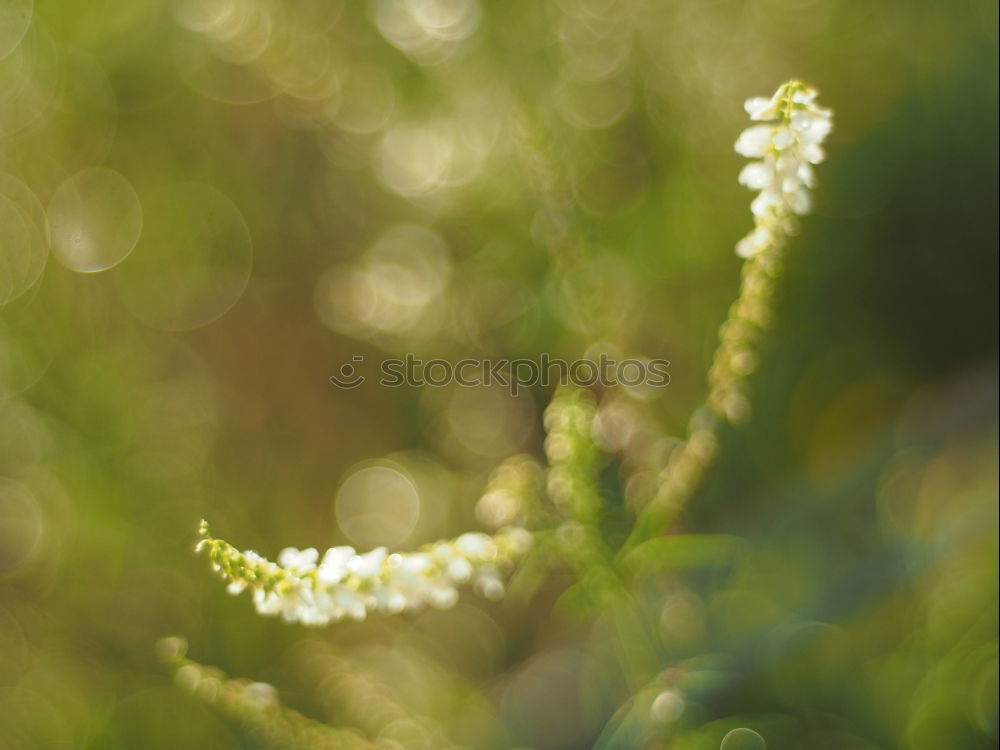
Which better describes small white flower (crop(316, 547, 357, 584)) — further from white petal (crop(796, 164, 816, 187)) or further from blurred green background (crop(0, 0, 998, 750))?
white petal (crop(796, 164, 816, 187))

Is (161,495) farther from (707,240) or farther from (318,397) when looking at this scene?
(707,240)

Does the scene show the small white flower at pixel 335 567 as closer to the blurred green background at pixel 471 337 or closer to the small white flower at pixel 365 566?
the small white flower at pixel 365 566

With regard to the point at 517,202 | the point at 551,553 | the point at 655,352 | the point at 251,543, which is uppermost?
the point at 517,202

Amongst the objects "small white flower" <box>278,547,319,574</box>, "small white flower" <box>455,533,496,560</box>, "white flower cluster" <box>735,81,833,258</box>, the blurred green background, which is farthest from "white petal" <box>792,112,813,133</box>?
"small white flower" <box>278,547,319,574</box>

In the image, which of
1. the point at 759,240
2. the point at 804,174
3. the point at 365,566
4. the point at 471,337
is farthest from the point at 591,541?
the point at 471,337

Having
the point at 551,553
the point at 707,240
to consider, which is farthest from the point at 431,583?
the point at 707,240

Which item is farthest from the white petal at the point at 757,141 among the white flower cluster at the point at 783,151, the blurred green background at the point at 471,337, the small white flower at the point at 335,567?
the small white flower at the point at 335,567
